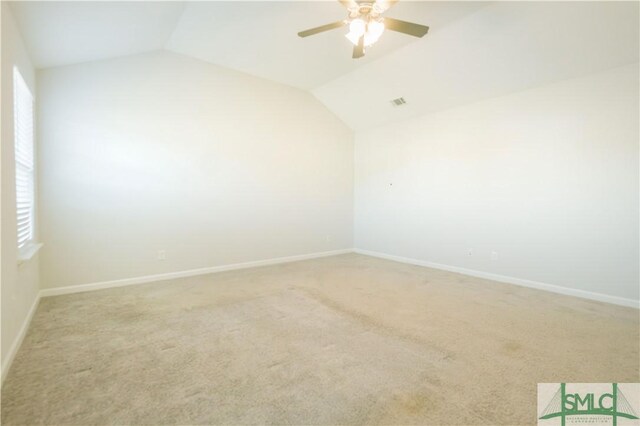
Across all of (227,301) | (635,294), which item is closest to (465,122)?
(635,294)

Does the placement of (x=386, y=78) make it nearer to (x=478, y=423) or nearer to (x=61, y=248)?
(x=478, y=423)

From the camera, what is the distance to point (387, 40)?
3807mm

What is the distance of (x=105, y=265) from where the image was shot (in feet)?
12.8

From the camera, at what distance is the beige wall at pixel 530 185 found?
338 cm

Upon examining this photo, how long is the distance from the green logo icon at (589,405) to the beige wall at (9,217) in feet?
10.5

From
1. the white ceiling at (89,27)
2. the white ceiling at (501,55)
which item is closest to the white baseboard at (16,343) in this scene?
the white ceiling at (89,27)

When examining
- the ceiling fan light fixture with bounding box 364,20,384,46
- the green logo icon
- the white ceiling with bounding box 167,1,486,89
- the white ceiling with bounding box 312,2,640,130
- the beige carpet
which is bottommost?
the green logo icon

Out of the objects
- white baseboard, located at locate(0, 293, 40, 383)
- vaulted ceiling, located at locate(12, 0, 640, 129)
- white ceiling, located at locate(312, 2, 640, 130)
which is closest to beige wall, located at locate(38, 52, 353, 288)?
vaulted ceiling, located at locate(12, 0, 640, 129)

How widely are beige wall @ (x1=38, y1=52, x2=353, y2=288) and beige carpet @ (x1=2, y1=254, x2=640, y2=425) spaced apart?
66 cm

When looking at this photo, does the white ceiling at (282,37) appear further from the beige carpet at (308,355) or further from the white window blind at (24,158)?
the beige carpet at (308,355)

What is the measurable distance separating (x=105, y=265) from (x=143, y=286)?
508 mm

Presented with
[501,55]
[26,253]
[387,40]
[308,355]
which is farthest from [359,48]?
[26,253]

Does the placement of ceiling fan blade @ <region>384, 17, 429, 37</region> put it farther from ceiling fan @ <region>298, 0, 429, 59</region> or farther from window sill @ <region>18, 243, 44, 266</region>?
window sill @ <region>18, 243, 44, 266</region>

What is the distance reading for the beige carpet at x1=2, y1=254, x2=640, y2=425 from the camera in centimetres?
169
